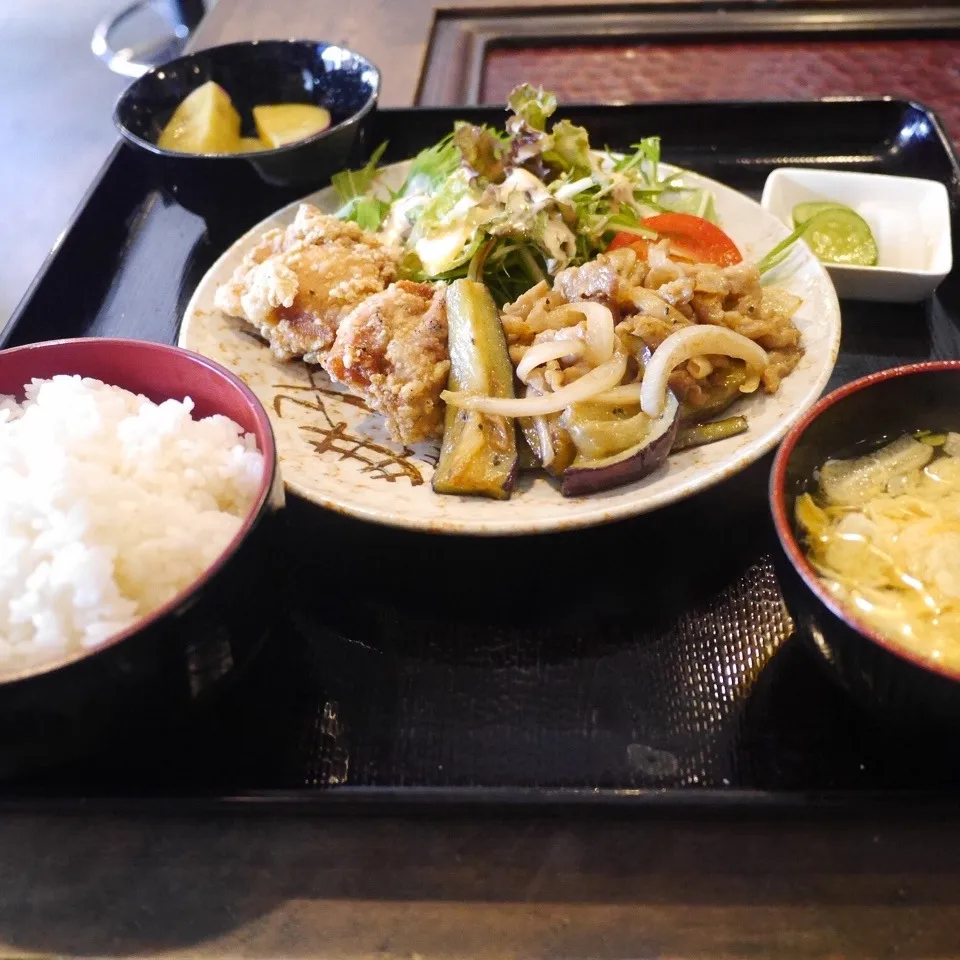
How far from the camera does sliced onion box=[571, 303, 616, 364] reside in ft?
6.47

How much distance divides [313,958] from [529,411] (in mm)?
1164

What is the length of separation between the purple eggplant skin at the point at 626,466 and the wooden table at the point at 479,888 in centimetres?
69

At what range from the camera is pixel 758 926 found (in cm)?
133

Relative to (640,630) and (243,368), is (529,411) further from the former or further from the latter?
(243,368)

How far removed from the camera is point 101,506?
1436 mm

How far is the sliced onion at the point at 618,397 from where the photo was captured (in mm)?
1916

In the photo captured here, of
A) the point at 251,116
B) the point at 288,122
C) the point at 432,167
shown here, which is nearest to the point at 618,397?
the point at 432,167

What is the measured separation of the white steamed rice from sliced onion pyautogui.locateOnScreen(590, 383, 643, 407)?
2.56ft

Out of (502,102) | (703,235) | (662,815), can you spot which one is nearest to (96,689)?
(662,815)

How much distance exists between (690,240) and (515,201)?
52 cm

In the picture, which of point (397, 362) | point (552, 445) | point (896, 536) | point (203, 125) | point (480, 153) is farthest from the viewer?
point (203, 125)

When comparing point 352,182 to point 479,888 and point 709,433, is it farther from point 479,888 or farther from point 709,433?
point 479,888

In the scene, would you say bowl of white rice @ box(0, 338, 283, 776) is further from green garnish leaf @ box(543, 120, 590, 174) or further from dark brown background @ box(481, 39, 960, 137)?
dark brown background @ box(481, 39, 960, 137)

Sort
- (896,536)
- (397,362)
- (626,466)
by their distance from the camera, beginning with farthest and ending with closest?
A: (397,362), (626,466), (896,536)
